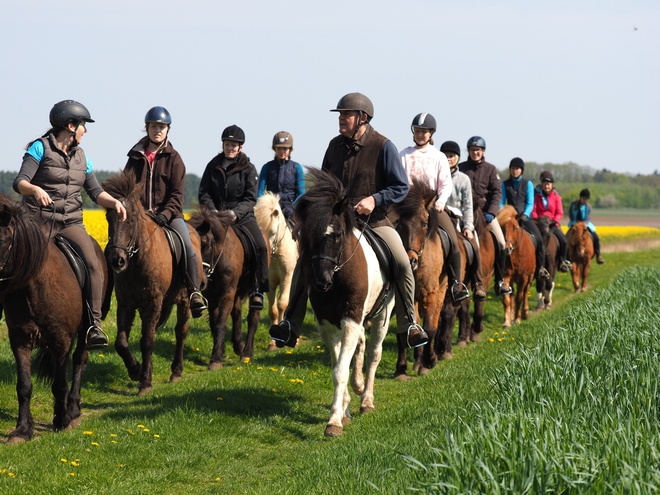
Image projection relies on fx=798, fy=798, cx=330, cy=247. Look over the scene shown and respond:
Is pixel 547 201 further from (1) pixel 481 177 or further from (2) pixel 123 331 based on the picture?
(2) pixel 123 331

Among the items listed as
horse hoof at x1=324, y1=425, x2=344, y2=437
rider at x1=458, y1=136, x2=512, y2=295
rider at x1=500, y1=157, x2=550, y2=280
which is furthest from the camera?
rider at x1=500, y1=157, x2=550, y2=280

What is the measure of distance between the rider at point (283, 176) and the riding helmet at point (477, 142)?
2852 millimetres

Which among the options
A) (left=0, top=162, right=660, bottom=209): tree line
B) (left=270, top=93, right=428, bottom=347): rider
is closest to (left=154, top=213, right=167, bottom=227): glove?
(left=270, top=93, right=428, bottom=347): rider

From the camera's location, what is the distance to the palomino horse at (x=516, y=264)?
14922 mm

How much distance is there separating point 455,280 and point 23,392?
595 cm

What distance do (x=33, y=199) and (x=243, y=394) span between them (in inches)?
116

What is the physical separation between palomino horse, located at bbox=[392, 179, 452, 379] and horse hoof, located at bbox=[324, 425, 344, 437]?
7.77ft

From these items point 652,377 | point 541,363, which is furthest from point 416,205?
point 652,377

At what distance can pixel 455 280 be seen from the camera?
10.8 m

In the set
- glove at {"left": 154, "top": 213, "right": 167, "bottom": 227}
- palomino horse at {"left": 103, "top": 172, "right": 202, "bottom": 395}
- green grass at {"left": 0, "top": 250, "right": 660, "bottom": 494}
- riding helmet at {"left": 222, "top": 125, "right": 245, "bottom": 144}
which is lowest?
green grass at {"left": 0, "top": 250, "right": 660, "bottom": 494}

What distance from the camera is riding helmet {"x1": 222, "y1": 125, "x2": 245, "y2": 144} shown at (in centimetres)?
1140

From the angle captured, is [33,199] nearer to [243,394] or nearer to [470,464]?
[243,394]

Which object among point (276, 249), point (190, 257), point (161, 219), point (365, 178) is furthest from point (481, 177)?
point (161, 219)

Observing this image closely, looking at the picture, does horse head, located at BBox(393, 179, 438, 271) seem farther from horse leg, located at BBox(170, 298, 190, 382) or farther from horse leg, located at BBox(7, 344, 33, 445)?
horse leg, located at BBox(7, 344, 33, 445)
